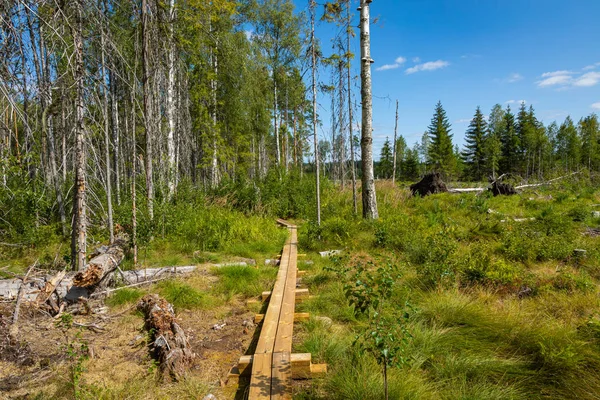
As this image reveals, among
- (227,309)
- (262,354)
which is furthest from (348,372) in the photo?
(227,309)

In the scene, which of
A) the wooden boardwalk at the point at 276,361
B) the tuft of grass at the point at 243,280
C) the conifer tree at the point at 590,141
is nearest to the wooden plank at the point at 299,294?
the tuft of grass at the point at 243,280

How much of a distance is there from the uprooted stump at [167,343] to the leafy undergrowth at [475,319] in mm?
1108

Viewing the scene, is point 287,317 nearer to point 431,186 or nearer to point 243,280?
point 243,280

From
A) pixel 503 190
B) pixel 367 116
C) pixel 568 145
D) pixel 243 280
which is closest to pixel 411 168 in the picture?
pixel 568 145

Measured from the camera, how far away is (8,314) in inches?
132

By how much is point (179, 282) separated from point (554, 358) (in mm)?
4673

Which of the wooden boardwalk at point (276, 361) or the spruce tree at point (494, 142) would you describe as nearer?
the wooden boardwalk at point (276, 361)

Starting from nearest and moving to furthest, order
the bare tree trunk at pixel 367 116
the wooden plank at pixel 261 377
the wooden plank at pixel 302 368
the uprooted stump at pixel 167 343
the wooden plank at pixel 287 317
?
the wooden plank at pixel 261 377
the wooden plank at pixel 302 368
the uprooted stump at pixel 167 343
the wooden plank at pixel 287 317
the bare tree trunk at pixel 367 116

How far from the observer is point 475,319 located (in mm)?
3084

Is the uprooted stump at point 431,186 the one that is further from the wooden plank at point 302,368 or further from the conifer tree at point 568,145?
the conifer tree at point 568,145

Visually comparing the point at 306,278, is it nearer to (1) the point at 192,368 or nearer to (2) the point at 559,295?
(1) the point at 192,368

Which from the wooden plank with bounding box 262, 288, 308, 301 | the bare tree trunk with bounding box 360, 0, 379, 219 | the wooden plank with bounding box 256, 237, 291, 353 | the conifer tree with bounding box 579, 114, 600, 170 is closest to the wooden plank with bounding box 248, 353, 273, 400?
the wooden plank with bounding box 256, 237, 291, 353

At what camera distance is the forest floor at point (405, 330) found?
226 cm

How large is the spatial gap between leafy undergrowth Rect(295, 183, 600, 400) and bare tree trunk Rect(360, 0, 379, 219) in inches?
51.6
